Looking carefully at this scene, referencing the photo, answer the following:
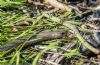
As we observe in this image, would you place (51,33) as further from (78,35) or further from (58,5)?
(58,5)

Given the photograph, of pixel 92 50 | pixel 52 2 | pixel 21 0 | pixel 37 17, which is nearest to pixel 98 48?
pixel 92 50

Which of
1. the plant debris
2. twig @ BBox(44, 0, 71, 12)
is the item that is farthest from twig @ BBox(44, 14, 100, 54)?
twig @ BBox(44, 0, 71, 12)

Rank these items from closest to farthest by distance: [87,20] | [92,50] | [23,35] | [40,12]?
[92,50] → [23,35] → [87,20] → [40,12]

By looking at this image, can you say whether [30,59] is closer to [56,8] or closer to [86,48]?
[86,48]

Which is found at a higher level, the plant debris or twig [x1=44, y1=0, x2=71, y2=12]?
twig [x1=44, y1=0, x2=71, y2=12]

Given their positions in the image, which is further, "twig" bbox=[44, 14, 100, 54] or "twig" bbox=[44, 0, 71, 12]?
"twig" bbox=[44, 0, 71, 12]

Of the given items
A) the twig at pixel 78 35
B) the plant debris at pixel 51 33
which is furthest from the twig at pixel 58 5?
the twig at pixel 78 35

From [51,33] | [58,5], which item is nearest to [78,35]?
[51,33]

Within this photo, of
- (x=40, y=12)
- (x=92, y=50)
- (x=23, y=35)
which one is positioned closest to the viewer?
(x=92, y=50)

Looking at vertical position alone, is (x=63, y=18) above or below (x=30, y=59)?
above

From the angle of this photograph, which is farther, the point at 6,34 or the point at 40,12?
the point at 40,12

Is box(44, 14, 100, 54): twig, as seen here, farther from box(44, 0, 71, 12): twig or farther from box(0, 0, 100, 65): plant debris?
box(44, 0, 71, 12): twig
